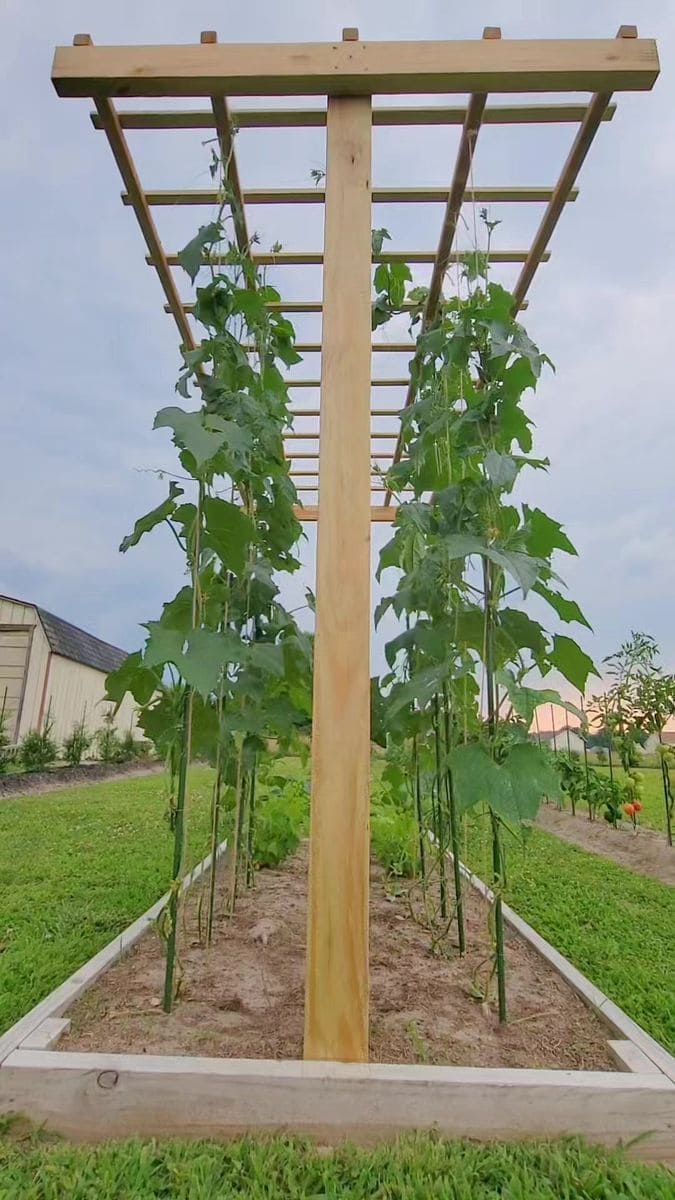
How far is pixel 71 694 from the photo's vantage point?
10.8m

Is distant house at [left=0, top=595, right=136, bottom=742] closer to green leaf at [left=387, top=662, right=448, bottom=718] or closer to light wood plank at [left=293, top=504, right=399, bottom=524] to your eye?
light wood plank at [left=293, top=504, right=399, bottom=524]

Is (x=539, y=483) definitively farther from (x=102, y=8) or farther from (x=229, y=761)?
(x=102, y=8)

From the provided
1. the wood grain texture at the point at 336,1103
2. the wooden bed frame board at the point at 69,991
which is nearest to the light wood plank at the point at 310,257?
the wooden bed frame board at the point at 69,991

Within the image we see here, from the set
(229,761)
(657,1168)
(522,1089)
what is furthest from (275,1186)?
(229,761)

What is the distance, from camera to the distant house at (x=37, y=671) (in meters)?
9.16

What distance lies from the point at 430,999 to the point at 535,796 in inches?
28.0

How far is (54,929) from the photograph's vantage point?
2285mm

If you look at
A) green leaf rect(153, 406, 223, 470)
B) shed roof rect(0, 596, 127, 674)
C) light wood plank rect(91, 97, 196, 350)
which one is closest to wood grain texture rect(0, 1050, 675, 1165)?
green leaf rect(153, 406, 223, 470)

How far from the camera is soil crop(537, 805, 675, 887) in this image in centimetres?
399

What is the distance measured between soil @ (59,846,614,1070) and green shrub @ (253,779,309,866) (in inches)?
31.3

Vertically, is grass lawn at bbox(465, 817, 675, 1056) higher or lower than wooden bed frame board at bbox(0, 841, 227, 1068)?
lower

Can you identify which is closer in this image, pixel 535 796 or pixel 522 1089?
pixel 522 1089

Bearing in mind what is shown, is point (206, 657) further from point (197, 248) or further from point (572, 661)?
point (197, 248)

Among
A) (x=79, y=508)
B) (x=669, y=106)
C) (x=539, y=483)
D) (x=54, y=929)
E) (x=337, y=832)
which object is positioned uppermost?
(x=79, y=508)
